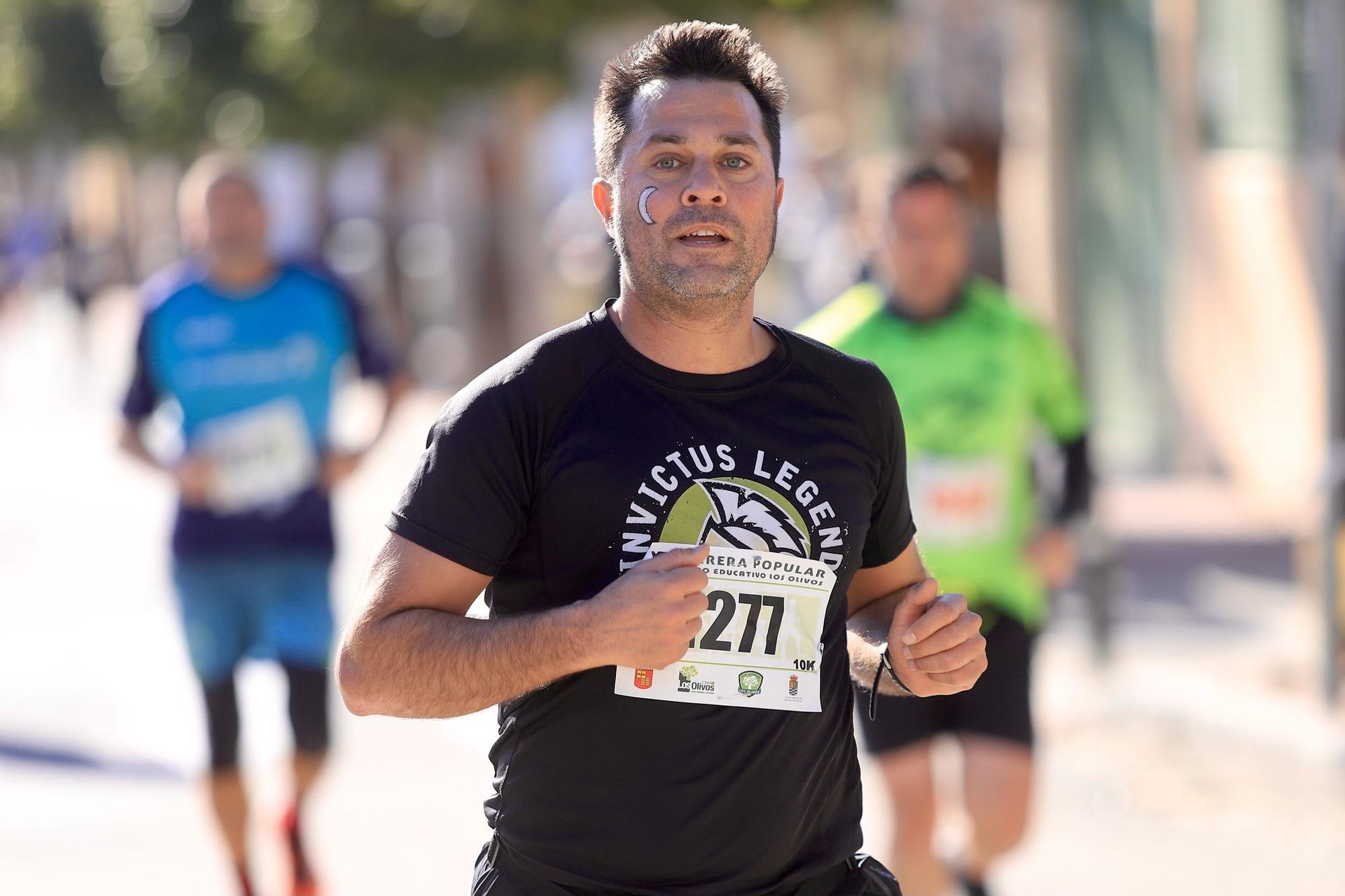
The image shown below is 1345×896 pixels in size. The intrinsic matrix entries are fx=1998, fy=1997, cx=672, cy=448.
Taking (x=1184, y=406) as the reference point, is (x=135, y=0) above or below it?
above

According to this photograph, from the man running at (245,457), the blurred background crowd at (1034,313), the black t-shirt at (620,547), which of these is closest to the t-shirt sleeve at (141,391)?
the man running at (245,457)

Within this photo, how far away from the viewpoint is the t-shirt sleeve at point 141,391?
6.45 meters

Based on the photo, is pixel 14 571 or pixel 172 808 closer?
pixel 172 808

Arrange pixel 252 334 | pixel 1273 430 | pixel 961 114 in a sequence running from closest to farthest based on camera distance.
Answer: pixel 252 334, pixel 961 114, pixel 1273 430

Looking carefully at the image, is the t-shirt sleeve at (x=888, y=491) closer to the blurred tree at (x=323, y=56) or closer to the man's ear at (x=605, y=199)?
the man's ear at (x=605, y=199)

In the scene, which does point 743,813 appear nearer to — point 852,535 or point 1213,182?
point 852,535

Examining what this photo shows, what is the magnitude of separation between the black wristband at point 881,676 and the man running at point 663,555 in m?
0.06

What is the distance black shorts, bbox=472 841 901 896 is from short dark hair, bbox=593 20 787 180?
108 centimetres

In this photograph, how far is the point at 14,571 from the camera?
12.5m

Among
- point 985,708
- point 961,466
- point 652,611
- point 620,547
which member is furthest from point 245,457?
point 652,611

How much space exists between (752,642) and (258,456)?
352cm

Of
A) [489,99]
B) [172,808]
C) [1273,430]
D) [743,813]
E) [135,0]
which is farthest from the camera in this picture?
[135,0]

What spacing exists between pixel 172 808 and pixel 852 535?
4875 mm

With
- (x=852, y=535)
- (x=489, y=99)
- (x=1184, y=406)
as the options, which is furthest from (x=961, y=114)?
(x=489, y=99)
